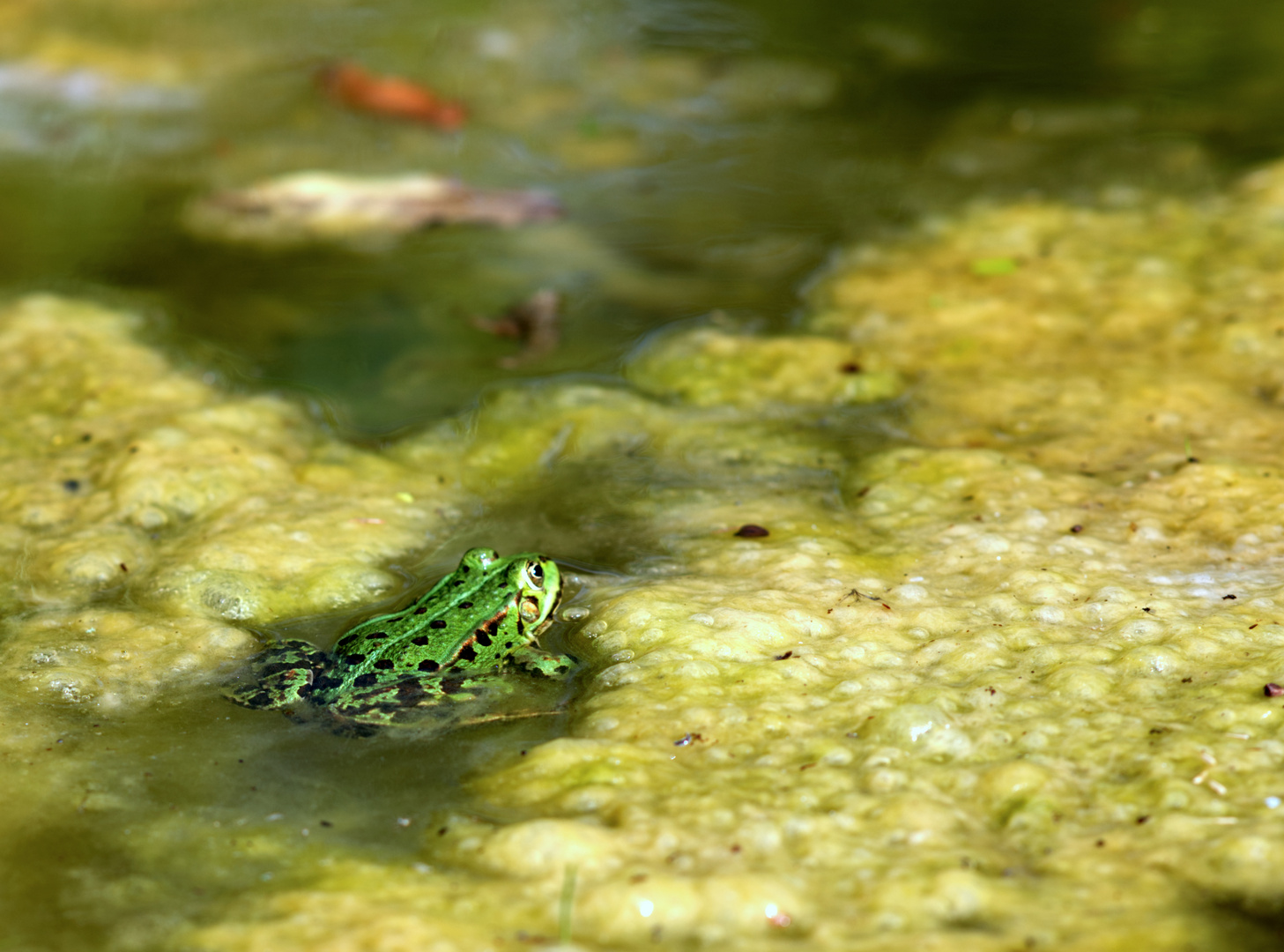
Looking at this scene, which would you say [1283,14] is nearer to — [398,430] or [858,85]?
[858,85]

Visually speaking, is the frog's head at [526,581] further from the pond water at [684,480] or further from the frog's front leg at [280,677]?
the frog's front leg at [280,677]

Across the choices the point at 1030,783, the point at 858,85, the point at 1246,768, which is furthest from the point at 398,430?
the point at 858,85

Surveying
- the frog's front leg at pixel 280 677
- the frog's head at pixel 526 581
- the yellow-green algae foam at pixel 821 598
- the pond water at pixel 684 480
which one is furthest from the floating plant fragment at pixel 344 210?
the frog's front leg at pixel 280 677

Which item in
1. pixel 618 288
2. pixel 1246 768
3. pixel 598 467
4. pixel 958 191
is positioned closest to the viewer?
pixel 1246 768

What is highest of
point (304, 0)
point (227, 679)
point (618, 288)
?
point (304, 0)

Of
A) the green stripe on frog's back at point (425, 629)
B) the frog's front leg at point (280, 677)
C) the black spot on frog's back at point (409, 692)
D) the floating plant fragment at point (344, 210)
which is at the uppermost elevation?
the floating plant fragment at point (344, 210)

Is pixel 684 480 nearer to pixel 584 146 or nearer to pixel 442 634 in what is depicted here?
pixel 442 634

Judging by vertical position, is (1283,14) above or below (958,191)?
above
